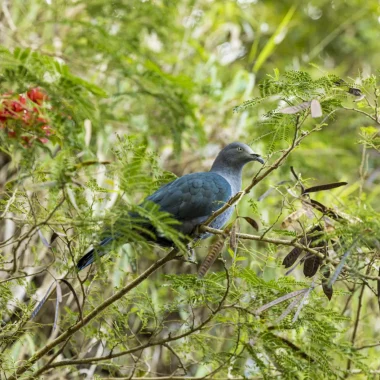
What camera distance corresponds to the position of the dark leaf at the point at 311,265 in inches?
87.0

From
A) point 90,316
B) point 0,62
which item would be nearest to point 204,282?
point 90,316

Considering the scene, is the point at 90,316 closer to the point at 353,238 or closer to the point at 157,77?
the point at 353,238

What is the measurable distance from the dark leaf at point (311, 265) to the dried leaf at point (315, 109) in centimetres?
50

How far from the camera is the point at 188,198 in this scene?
118 inches

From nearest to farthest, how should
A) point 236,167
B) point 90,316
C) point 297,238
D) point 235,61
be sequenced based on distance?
1. point 297,238
2. point 90,316
3. point 236,167
4. point 235,61

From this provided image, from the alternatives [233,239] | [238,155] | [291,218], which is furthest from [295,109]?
[238,155]

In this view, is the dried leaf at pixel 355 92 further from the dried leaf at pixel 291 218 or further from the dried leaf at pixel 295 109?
the dried leaf at pixel 291 218

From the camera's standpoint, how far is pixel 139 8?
15.0ft

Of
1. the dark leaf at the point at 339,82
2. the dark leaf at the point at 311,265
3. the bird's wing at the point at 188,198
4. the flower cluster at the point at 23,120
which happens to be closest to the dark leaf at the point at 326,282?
the dark leaf at the point at 311,265

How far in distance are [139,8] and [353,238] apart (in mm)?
3056

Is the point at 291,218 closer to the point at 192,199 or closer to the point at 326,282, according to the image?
the point at 326,282

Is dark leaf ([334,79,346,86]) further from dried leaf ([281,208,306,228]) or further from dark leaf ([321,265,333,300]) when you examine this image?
dark leaf ([321,265,333,300])

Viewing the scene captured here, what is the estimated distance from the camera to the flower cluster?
200 cm

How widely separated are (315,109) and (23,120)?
91 centimetres
